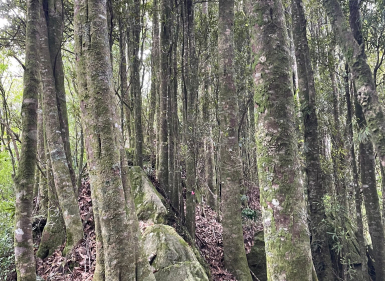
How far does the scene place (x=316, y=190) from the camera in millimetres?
6414

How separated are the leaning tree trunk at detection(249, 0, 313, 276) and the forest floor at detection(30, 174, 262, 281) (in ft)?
11.4

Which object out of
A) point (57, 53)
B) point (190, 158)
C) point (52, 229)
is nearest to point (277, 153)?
point (190, 158)

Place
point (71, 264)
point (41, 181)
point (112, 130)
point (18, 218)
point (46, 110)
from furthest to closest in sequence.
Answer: point (41, 181), point (46, 110), point (71, 264), point (18, 218), point (112, 130)

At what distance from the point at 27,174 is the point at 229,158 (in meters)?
4.25

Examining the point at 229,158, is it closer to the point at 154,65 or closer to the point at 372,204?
the point at 372,204

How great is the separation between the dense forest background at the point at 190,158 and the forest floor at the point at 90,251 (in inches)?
1.2

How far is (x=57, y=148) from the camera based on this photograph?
4.98 meters

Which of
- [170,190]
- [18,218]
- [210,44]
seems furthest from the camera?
[210,44]

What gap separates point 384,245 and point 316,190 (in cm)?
217

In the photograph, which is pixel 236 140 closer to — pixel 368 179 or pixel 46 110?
pixel 368 179

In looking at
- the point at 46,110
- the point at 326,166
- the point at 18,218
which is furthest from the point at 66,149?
the point at 326,166

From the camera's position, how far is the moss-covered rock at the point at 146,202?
6.01 m

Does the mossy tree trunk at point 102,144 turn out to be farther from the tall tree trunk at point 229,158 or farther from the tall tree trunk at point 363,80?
the tall tree trunk at point 363,80

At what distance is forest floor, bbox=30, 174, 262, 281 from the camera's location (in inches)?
173
